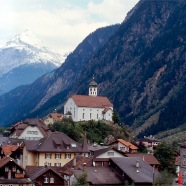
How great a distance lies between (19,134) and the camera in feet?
366

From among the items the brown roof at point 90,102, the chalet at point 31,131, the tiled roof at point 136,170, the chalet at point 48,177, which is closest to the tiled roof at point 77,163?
the chalet at point 48,177

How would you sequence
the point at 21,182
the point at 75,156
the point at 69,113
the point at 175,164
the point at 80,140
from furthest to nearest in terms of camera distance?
the point at 69,113, the point at 80,140, the point at 175,164, the point at 75,156, the point at 21,182

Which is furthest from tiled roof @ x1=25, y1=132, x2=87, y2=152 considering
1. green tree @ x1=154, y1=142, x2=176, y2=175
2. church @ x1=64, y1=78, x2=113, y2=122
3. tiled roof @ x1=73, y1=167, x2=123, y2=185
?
church @ x1=64, y1=78, x2=113, y2=122

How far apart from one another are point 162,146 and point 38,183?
3065 centimetres

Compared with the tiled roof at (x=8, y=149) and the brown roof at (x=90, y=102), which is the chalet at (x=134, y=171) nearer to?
the tiled roof at (x=8, y=149)

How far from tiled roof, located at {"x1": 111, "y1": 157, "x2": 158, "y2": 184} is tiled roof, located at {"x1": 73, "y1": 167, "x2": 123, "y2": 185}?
1.65 metres

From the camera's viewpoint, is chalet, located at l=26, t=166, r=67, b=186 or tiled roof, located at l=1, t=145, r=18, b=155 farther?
tiled roof, located at l=1, t=145, r=18, b=155

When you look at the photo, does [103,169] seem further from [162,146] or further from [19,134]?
[19,134]

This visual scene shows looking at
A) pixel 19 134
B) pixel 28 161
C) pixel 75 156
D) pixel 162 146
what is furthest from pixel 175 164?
pixel 19 134

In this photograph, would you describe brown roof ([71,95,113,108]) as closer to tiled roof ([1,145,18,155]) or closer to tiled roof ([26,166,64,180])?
tiled roof ([1,145,18,155])

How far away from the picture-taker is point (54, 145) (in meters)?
Result: 93.2

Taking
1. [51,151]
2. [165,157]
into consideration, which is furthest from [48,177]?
[165,157]

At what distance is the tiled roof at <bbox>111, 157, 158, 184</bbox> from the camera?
251 feet

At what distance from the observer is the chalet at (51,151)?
91875 millimetres
